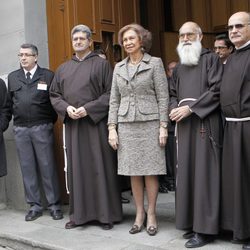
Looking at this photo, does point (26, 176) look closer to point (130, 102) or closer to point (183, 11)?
point (130, 102)

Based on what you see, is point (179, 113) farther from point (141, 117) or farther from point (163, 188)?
point (163, 188)

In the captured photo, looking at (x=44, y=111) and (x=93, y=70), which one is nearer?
(x=93, y=70)

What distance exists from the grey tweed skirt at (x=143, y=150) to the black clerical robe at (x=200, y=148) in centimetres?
23

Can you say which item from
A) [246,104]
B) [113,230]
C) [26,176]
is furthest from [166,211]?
[246,104]

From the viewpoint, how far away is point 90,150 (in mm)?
4535

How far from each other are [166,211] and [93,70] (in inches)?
67.3

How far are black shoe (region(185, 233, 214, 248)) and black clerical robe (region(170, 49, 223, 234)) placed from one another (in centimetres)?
7

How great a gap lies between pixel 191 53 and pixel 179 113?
1.66 feet

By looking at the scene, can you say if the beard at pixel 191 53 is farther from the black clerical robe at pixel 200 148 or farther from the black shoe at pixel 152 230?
the black shoe at pixel 152 230

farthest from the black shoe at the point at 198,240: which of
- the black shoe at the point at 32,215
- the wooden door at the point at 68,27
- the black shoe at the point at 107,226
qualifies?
the wooden door at the point at 68,27

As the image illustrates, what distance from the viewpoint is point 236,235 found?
3.63 m


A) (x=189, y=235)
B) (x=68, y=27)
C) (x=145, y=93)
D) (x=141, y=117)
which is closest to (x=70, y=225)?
(x=189, y=235)

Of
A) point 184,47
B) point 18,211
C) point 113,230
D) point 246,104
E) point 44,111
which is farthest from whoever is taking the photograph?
point 18,211

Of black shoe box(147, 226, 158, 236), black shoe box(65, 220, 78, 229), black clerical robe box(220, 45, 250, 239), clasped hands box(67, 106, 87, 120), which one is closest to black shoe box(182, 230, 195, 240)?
black shoe box(147, 226, 158, 236)
